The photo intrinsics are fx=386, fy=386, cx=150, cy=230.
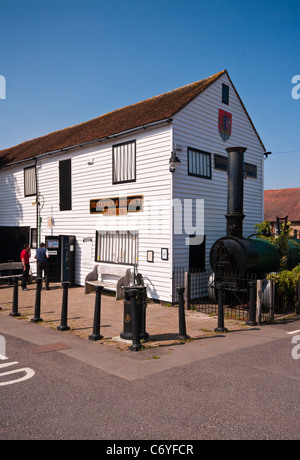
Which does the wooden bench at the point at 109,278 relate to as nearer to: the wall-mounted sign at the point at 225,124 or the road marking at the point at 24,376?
the wall-mounted sign at the point at 225,124

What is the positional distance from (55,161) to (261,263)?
10259 millimetres

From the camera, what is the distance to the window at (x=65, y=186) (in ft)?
53.4

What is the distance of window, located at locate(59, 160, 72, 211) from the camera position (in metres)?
16.3

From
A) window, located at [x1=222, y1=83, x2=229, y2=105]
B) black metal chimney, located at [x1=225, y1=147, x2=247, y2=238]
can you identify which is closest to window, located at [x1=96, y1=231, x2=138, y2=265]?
black metal chimney, located at [x1=225, y1=147, x2=247, y2=238]

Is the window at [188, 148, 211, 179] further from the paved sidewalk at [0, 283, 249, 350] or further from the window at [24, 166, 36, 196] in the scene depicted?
the window at [24, 166, 36, 196]

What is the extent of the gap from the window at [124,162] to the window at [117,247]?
6.41ft

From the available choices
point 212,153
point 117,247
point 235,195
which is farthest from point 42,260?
point 235,195

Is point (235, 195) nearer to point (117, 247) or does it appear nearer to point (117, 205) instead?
point (117, 205)

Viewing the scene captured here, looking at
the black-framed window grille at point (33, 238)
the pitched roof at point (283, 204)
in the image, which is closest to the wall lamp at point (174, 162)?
the black-framed window grille at point (33, 238)

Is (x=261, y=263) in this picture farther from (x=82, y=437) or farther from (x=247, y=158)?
(x=82, y=437)

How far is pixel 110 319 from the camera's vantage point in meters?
9.91

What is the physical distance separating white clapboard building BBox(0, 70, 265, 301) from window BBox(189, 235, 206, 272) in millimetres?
34

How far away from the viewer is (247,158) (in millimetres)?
15703

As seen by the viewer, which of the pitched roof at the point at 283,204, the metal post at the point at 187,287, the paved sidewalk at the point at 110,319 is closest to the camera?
the paved sidewalk at the point at 110,319
